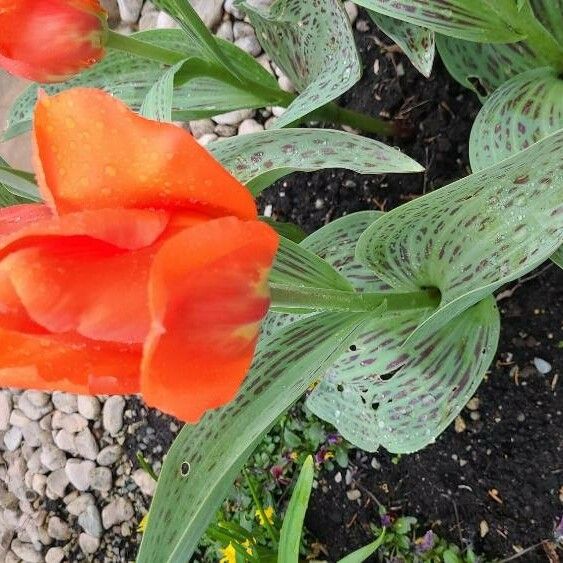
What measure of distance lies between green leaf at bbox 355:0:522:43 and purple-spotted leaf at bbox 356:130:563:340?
0.63ft

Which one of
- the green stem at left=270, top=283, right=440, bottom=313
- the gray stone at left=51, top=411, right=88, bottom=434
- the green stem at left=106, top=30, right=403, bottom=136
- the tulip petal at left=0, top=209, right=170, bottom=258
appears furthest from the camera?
the gray stone at left=51, top=411, right=88, bottom=434

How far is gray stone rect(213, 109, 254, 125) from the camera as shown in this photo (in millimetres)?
1277

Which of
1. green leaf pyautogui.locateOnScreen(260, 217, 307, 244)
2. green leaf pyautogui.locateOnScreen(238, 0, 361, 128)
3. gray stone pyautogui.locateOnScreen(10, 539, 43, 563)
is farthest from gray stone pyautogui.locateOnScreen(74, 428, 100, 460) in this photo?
green leaf pyautogui.locateOnScreen(238, 0, 361, 128)

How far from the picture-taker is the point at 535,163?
1.61ft

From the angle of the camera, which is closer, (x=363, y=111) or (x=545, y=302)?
(x=545, y=302)

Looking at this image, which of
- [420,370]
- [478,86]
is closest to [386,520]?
[420,370]

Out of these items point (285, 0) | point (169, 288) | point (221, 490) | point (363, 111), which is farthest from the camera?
point (363, 111)

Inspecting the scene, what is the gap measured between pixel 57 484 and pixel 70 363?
1312 mm

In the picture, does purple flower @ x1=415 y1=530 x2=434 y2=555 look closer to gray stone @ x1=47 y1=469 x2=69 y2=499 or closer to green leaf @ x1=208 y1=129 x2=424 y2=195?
green leaf @ x1=208 y1=129 x2=424 y2=195

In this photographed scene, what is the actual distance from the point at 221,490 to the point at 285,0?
59 cm

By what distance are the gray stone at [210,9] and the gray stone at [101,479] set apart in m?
0.87

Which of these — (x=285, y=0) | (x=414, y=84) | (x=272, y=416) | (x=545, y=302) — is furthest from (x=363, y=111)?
(x=272, y=416)

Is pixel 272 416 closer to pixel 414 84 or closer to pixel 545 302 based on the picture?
pixel 545 302

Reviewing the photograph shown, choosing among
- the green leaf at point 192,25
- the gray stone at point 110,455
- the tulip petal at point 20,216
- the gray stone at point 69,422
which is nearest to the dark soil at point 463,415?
the green leaf at point 192,25
